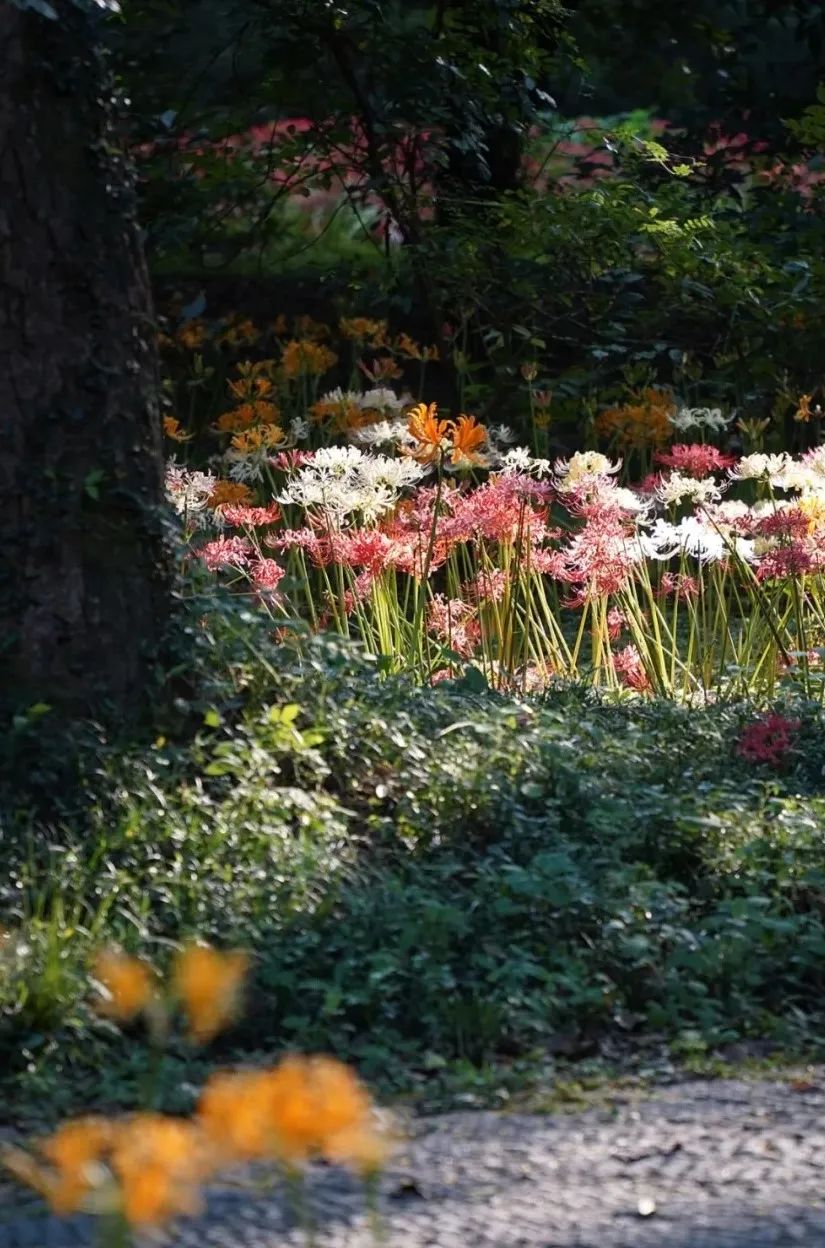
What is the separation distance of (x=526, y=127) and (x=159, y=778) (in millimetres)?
6101

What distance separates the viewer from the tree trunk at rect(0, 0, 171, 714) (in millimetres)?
4352

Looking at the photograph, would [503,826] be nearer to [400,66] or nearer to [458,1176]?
[458,1176]

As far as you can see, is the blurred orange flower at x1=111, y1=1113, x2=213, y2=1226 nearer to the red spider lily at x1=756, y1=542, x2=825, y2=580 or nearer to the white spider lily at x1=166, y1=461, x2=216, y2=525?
the red spider lily at x1=756, y1=542, x2=825, y2=580

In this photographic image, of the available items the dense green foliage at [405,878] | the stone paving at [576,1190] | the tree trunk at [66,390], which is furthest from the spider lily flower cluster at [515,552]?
the stone paving at [576,1190]

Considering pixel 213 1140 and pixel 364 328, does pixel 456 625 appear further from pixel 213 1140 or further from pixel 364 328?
pixel 213 1140

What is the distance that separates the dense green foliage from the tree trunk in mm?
208

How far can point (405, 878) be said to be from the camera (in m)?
4.26

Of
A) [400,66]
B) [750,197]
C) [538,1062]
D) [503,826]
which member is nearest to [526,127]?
[400,66]

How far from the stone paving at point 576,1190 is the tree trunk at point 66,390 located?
1.65 metres

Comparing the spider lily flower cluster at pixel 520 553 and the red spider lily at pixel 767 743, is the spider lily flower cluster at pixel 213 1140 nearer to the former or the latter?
the red spider lily at pixel 767 743

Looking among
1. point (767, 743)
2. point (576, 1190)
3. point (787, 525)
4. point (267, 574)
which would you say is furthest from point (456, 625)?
point (576, 1190)

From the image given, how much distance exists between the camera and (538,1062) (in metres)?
3.54

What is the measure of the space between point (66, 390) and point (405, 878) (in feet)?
4.53

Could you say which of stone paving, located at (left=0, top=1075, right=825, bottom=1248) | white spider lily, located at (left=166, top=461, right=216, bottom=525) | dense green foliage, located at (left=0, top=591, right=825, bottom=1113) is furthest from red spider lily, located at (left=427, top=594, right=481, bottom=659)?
stone paving, located at (left=0, top=1075, right=825, bottom=1248)
